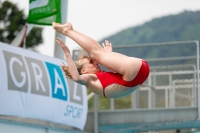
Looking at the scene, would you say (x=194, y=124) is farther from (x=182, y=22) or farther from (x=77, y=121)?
(x=182, y=22)

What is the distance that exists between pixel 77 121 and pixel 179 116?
2498 mm

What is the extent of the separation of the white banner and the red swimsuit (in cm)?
459

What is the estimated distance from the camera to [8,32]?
4191 centimetres

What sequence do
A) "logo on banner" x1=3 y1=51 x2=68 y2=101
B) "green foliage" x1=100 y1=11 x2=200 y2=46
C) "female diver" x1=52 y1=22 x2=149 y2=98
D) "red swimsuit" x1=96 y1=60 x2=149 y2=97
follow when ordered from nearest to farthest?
"female diver" x1=52 y1=22 x2=149 y2=98, "red swimsuit" x1=96 y1=60 x2=149 y2=97, "logo on banner" x1=3 y1=51 x2=68 y2=101, "green foliage" x1=100 y1=11 x2=200 y2=46

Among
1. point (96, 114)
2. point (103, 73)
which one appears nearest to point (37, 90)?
point (96, 114)

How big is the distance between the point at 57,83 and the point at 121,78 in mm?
6680

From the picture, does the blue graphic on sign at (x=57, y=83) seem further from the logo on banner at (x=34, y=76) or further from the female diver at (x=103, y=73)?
the female diver at (x=103, y=73)

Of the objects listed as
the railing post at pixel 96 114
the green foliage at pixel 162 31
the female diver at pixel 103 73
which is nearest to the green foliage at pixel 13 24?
the railing post at pixel 96 114

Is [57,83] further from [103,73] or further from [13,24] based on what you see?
[13,24]

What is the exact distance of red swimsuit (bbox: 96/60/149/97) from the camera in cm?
1059

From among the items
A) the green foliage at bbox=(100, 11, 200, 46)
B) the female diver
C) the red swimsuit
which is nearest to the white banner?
the female diver

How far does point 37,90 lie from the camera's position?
16234 mm

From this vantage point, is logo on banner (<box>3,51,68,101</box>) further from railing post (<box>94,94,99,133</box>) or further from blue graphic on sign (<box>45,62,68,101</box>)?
railing post (<box>94,94,99,133</box>)

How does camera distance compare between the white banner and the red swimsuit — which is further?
the white banner
